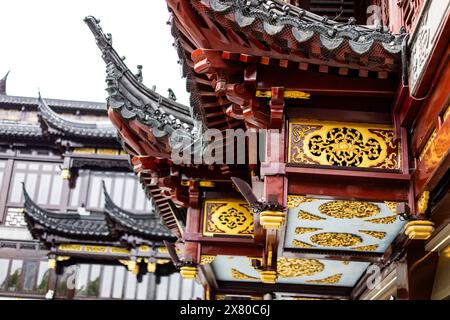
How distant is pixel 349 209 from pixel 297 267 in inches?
155

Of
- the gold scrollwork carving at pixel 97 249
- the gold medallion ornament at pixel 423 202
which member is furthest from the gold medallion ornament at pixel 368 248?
the gold scrollwork carving at pixel 97 249

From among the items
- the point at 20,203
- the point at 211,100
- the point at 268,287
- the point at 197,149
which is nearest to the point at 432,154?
the point at 211,100

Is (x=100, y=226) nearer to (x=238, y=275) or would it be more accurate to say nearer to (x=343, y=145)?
(x=238, y=275)

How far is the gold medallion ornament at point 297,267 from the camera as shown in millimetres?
10898

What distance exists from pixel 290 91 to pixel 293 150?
60 centimetres

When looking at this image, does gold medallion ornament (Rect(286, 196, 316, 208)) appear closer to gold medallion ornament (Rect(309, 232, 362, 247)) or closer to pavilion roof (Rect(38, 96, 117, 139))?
gold medallion ornament (Rect(309, 232, 362, 247))

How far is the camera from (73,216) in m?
26.8

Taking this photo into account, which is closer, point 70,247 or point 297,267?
point 297,267

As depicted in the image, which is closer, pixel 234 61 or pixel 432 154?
pixel 432 154

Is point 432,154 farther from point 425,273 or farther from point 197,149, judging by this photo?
point 197,149

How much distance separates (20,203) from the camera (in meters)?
28.7

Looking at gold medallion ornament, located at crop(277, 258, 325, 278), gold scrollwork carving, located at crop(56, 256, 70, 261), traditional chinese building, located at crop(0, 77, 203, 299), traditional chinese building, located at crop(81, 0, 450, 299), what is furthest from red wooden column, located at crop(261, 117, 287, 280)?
gold scrollwork carving, located at crop(56, 256, 70, 261)

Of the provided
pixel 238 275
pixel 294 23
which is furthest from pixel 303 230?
pixel 238 275

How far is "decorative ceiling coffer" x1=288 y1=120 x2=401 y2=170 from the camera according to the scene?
22.2 feet
